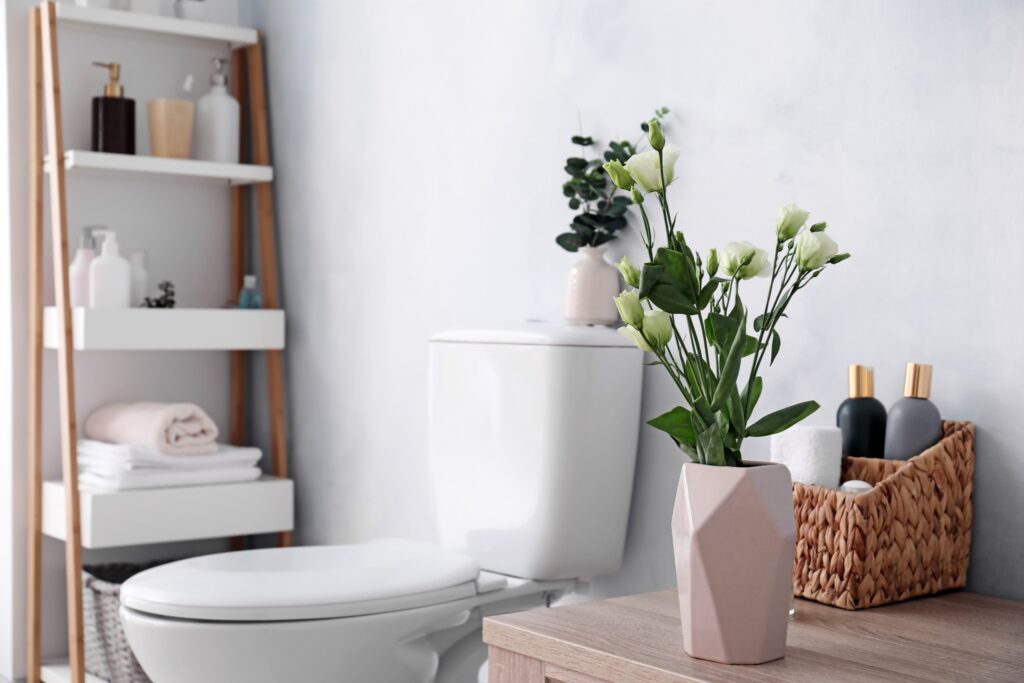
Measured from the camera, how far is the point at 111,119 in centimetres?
227

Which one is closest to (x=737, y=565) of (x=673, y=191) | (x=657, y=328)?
(x=657, y=328)

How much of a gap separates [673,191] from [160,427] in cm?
109

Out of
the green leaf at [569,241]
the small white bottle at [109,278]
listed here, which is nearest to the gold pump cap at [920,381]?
the green leaf at [569,241]

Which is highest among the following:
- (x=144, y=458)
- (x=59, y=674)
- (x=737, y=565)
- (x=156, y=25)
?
(x=156, y=25)

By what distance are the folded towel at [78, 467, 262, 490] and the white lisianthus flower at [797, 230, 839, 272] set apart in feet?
4.95

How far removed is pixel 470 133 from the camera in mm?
2021

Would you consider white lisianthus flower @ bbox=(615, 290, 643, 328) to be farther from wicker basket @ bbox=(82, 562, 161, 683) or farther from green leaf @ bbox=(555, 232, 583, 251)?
wicker basket @ bbox=(82, 562, 161, 683)

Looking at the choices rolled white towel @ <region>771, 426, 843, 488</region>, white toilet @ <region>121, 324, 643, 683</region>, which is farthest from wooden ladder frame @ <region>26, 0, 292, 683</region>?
rolled white towel @ <region>771, 426, 843, 488</region>

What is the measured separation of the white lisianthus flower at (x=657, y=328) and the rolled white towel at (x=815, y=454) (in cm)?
31

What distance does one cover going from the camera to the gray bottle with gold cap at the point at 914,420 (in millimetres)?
1309

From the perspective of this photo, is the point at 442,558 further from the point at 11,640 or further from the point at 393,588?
the point at 11,640

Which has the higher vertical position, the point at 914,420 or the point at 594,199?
the point at 594,199

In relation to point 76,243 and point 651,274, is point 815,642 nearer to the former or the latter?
point 651,274

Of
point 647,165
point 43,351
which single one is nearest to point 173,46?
point 43,351
